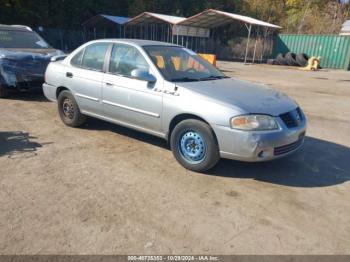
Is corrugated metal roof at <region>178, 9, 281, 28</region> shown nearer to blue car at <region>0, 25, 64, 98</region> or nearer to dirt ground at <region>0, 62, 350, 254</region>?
blue car at <region>0, 25, 64, 98</region>

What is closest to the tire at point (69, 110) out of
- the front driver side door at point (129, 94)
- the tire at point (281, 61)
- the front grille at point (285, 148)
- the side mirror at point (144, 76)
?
the front driver side door at point (129, 94)

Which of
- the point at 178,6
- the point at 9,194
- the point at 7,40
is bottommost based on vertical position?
the point at 9,194

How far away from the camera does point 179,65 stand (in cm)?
520

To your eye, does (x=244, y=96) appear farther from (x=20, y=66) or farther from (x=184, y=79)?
(x=20, y=66)

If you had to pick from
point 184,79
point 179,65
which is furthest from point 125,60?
point 184,79

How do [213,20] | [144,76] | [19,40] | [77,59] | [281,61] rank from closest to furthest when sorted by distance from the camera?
[144,76], [77,59], [19,40], [281,61], [213,20]

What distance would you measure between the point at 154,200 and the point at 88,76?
2.81 meters

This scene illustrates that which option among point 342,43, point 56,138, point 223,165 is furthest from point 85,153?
point 342,43

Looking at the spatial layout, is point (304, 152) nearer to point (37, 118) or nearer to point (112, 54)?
point (112, 54)

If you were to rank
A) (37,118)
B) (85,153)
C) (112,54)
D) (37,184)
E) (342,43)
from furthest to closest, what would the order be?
1. (342,43)
2. (37,118)
3. (112,54)
4. (85,153)
5. (37,184)

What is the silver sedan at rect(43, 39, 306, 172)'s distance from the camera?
411 centimetres

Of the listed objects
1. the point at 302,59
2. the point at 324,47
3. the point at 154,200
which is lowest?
the point at 154,200

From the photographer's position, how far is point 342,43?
25781 millimetres

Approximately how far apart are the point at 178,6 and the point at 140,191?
43211 mm
